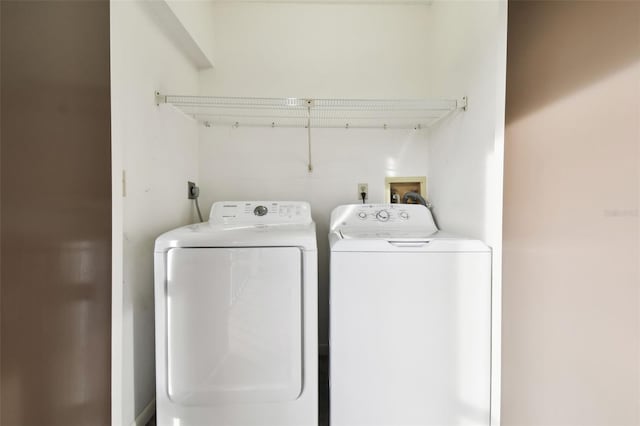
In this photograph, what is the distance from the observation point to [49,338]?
2.68 feet

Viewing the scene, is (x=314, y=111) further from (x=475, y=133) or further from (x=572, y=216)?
(x=572, y=216)

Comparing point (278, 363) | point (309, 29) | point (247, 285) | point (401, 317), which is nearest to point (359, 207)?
point (401, 317)

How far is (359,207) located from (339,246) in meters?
0.59

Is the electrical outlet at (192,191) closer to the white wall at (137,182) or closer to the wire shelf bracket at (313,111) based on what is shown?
the white wall at (137,182)

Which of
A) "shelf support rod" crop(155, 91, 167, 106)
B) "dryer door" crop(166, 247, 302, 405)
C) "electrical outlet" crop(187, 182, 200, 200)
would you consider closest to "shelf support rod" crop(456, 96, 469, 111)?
"dryer door" crop(166, 247, 302, 405)

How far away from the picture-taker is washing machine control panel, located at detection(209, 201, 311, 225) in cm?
167

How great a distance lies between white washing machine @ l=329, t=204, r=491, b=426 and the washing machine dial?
489mm

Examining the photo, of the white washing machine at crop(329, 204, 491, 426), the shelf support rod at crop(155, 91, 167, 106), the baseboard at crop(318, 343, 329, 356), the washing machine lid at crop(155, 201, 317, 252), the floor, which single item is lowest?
the floor

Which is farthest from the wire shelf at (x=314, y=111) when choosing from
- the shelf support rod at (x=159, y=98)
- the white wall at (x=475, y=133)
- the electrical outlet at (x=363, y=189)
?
the electrical outlet at (x=363, y=189)

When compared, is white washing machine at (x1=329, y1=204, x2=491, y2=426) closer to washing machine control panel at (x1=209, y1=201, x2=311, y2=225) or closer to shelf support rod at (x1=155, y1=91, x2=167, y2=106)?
washing machine control panel at (x1=209, y1=201, x2=311, y2=225)

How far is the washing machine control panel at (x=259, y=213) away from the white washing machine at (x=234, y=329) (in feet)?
1.61

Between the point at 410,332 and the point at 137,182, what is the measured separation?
4.36ft

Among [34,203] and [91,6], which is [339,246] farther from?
[91,6]

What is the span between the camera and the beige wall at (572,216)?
693 millimetres
